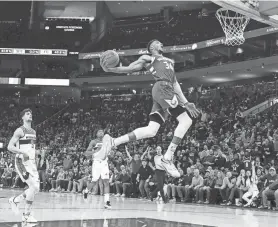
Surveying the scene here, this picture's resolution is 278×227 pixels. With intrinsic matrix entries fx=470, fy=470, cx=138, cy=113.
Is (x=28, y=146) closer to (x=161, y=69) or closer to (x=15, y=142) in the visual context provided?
(x=15, y=142)

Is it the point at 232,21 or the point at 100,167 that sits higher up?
the point at 232,21

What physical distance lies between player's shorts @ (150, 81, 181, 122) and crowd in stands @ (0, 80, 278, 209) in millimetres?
5853

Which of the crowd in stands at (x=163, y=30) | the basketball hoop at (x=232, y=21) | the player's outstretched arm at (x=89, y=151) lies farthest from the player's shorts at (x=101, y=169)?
the crowd in stands at (x=163, y=30)

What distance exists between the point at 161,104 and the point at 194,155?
34.2 feet

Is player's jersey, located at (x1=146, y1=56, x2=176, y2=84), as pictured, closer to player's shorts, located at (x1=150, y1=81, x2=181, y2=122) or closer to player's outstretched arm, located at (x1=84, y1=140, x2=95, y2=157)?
player's shorts, located at (x1=150, y1=81, x2=181, y2=122)

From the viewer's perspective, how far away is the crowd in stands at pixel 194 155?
13562mm

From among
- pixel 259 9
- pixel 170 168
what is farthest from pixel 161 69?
pixel 259 9

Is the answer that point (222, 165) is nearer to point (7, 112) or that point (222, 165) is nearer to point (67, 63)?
point (7, 112)

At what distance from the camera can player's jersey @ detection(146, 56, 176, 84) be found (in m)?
6.06

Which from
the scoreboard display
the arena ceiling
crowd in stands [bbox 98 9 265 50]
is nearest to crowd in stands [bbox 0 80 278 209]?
crowd in stands [bbox 98 9 265 50]

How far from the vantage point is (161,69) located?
608cm

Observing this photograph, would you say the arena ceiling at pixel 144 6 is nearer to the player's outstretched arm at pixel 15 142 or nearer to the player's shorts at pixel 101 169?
the player's shorts at pixel 101 169

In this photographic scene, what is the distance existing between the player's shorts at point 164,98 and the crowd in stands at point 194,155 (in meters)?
5.85

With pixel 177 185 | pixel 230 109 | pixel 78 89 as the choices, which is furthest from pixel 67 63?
pixel 177 185
